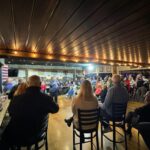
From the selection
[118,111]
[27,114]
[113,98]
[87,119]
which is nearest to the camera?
[27,114]

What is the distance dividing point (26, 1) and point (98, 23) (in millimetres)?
907

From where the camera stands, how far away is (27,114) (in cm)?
181

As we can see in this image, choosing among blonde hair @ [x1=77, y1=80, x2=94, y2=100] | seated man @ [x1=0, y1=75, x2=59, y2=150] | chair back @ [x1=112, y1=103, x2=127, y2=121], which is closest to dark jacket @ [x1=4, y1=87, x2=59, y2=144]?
seated man @ [x1=0, y1=75, x2=59, y2=150]

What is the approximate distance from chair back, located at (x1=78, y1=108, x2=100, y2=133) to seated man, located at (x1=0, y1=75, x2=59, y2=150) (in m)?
0.56

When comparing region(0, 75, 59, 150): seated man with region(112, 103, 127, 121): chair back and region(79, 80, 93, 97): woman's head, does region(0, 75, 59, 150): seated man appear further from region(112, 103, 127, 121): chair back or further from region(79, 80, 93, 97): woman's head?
region(112, 103, 127, 121): chair back

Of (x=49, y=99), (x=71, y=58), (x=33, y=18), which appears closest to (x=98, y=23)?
(x=33, y=18)

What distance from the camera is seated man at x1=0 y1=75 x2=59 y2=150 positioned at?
180 centimetres

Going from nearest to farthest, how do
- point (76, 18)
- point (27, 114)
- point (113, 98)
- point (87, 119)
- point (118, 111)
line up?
point (76, 18)
point (27, 114)
point (87, 119)
point (118, 111)
point (113, 98)

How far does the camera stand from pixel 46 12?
1.51 meters

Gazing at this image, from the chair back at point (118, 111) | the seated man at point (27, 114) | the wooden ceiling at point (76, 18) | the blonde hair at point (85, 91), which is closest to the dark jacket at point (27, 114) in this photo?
the seated man at point (27, 114)

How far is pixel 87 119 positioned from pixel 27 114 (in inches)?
36.7

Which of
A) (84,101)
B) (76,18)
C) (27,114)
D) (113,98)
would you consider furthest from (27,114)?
(113,98)

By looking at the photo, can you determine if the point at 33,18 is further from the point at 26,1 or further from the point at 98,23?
the point at 98,23

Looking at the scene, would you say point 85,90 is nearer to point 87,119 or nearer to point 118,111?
point 87,119
